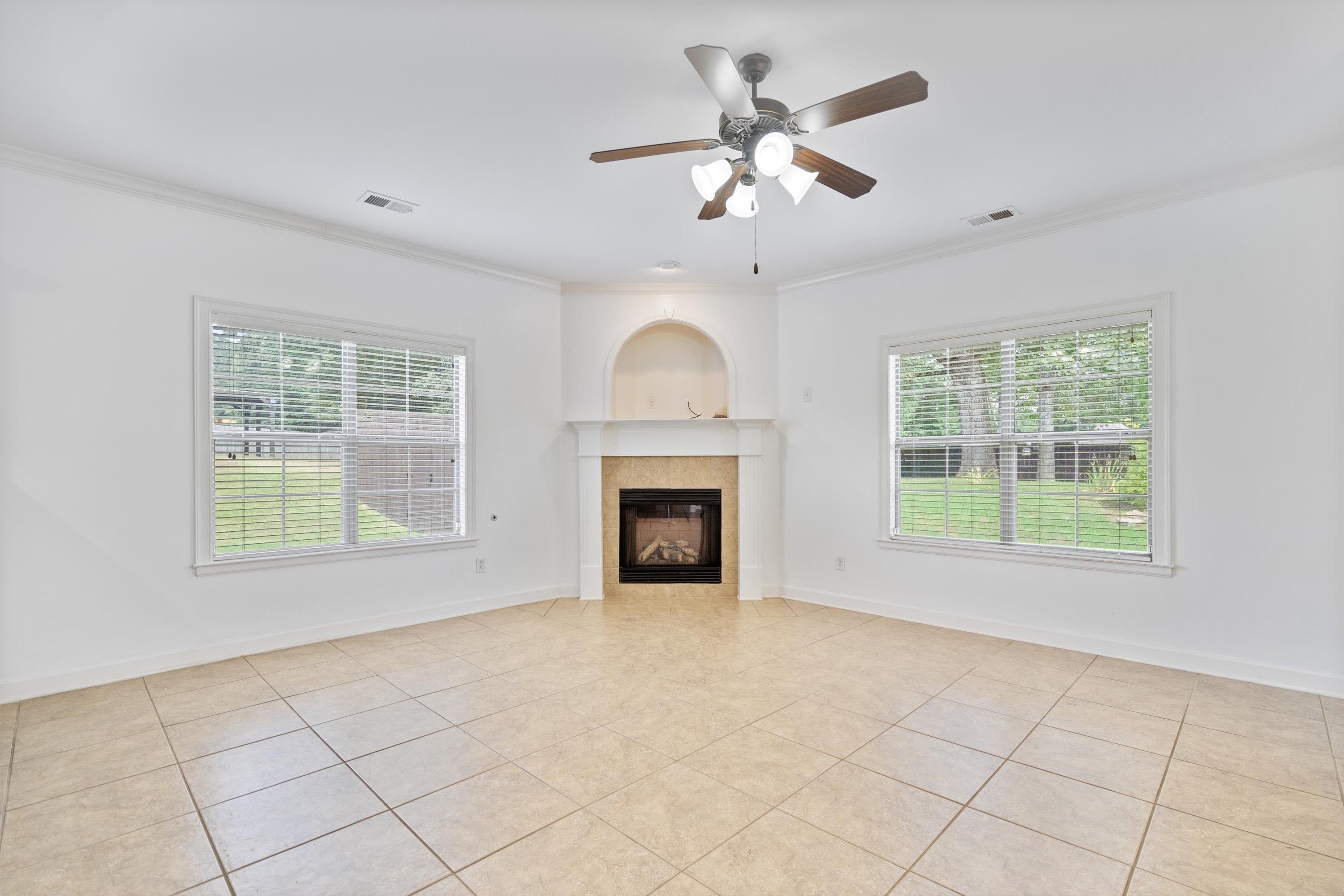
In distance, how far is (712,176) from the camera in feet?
9.27

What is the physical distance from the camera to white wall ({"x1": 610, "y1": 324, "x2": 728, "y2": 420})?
604 centimetres

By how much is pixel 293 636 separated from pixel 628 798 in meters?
2.85

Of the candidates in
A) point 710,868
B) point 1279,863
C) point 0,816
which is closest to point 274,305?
point 0,816

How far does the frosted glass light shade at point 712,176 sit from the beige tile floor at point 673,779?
7.73 feet

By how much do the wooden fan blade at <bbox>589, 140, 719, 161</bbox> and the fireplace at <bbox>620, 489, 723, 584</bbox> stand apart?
135 inches

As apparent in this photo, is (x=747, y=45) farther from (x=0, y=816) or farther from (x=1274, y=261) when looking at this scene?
(x=0, y=816)

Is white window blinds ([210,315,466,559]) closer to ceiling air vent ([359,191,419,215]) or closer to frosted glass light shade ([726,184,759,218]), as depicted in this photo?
ceiling air vent ([359,191,419,215])

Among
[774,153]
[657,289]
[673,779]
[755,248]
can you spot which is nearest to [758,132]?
[774,153]

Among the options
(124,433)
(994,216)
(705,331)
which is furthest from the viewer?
(705,331)

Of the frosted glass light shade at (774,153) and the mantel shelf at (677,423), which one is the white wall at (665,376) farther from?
the frosted glass light shade at (774,153)

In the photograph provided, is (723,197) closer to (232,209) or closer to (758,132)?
(758,132)

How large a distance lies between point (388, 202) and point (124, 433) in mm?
1881

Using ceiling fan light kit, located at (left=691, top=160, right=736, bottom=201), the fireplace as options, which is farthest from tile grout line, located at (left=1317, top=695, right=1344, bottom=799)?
the fireplace

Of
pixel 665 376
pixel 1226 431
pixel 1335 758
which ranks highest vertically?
pixel 665 376
